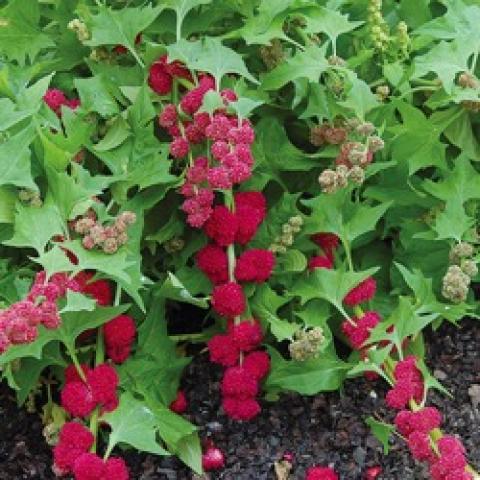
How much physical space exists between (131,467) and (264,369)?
0.40 m

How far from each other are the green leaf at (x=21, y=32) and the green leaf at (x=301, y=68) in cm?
70

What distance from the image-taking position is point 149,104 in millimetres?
2867

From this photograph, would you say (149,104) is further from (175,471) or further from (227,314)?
(175,471)

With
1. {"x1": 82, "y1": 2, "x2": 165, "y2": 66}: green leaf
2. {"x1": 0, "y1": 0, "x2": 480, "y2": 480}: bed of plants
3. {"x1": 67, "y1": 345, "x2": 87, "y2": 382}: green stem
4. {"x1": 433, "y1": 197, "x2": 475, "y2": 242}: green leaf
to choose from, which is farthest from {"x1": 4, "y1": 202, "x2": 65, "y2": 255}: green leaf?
{"x1": 433, "y1": 197, "x2": 475, "y2": 242}: green leaf

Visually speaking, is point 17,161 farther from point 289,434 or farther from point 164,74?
point 289,434

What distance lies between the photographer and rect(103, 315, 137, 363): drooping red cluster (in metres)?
2.67

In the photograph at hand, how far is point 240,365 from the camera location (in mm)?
2744

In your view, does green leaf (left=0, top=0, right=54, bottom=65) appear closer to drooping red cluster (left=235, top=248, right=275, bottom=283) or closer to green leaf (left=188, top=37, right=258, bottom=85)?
green leaf (left=188, top=37, right=258, bottom=85)

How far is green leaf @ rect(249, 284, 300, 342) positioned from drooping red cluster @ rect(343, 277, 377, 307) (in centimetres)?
15

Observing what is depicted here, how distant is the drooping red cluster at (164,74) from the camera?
118 inches

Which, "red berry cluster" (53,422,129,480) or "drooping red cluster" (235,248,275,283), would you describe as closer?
"red berry cluster" (53,422,129,480)

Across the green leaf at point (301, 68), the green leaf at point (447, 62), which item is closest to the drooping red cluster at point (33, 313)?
the green leaf at point (301, 68)

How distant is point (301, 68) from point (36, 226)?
796 millimetres

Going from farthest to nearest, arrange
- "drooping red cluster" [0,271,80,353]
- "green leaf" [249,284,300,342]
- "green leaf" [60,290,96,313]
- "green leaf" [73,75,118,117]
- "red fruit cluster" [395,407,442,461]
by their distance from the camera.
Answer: "green leaf" [73,75,118,117]
"green leaf" [249,284,300,342]
"red fruit cluster" [395,407,442,461]
"green leaf" [60,290,96,313]
"drooping red cluster" [0,271,80,353]
